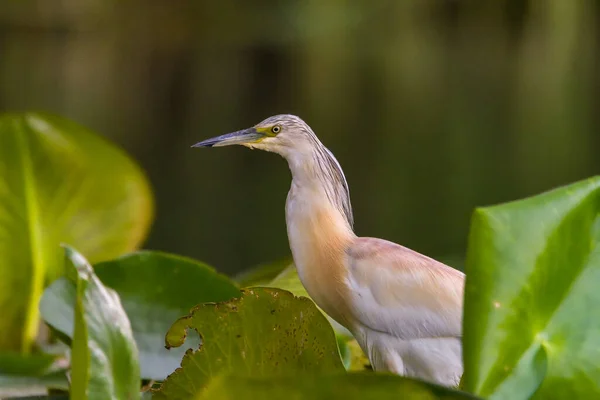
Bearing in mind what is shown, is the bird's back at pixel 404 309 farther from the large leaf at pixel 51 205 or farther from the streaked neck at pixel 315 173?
the large leaf at pixel 51 205

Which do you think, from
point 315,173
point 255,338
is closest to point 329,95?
point 315,173

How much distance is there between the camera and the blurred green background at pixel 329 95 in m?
5.88

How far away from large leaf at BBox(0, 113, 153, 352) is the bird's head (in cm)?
54

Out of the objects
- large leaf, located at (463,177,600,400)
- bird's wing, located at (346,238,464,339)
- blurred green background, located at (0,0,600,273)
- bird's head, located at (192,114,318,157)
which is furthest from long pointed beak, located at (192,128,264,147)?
blurred green background, located at (0,0,600,273)

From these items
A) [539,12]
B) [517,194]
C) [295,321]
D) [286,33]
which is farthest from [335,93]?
[295,321]

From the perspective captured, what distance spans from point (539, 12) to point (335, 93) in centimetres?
249

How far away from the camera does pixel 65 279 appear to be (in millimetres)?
929

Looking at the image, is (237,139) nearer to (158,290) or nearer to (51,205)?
(158,290)

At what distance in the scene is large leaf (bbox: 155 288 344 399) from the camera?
2.13 feet

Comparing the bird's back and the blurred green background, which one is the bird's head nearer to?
the bird's back

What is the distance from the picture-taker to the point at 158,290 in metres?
0.95

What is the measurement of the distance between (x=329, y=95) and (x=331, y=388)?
31.4 ft

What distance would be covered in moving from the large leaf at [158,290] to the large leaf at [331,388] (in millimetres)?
448

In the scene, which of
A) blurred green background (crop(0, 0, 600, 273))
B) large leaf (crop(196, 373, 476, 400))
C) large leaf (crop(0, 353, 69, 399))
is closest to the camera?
large leaf (crop(196, 373, 476, 400))
